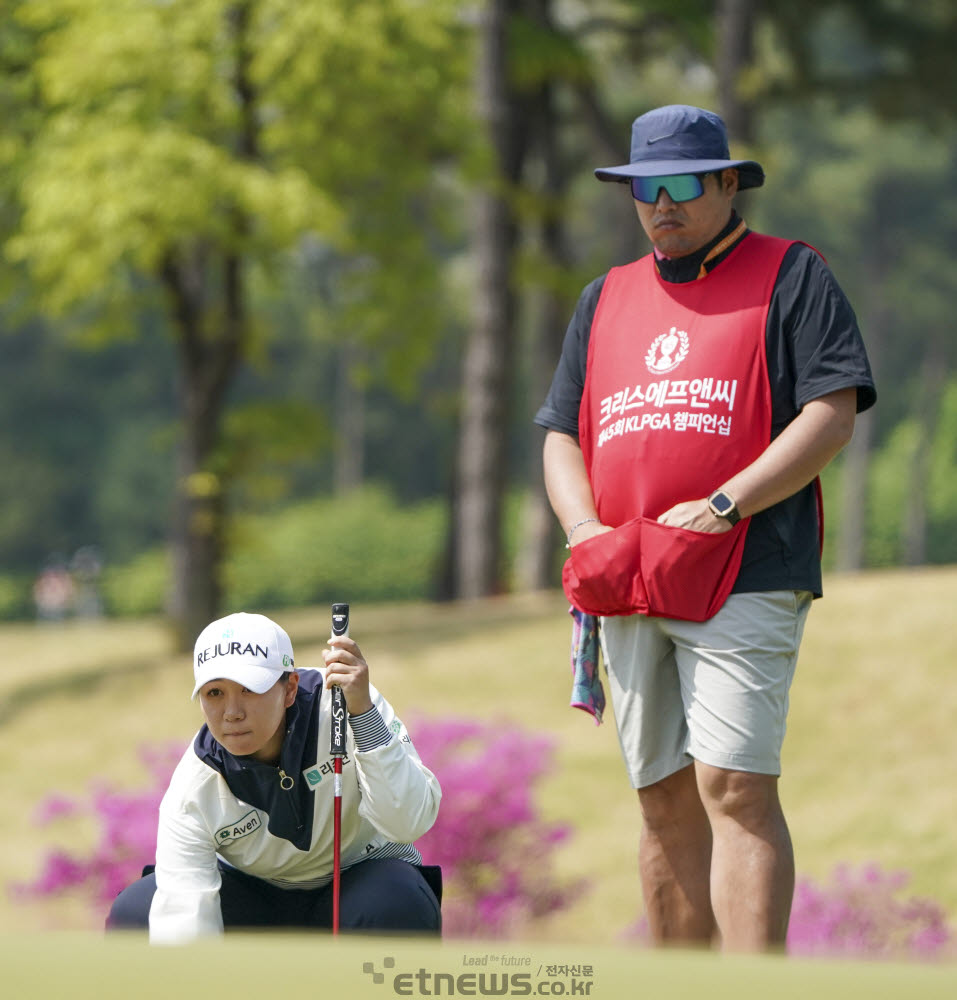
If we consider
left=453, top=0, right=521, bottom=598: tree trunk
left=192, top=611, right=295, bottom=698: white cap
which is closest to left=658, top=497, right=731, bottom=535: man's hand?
left=192, top=611, right=295, bottom=698: white cap

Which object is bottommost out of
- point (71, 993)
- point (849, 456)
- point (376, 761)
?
point (849, 456)

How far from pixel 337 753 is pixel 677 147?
1369mm

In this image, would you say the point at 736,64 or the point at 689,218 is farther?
the point at 736,64

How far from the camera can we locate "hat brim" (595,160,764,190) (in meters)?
3.20

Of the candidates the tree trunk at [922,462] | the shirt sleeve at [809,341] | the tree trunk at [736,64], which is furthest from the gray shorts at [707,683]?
the tree trunk at [922,462]

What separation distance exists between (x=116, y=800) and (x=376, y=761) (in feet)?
18.1

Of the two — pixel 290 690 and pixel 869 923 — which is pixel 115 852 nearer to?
pixel 869 923

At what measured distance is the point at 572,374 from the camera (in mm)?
3518

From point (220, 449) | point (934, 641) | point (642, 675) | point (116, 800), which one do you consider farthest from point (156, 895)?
point (220, 449)

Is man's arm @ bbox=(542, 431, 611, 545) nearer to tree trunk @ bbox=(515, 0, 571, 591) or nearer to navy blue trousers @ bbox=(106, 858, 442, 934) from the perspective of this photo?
navy blue trousers @ bbox=(106, 858, 442, 934)

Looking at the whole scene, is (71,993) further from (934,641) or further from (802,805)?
(934,641)

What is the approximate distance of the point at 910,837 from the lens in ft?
29.0

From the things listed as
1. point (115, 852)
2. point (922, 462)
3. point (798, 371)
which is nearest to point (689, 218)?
point (798, 371)

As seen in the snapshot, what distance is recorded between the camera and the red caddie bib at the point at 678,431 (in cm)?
313
